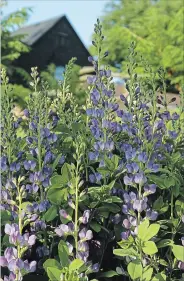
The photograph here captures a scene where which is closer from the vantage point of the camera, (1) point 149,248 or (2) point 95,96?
(1) point 149,248

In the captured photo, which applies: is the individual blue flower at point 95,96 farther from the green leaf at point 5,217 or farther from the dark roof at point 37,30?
the dark roof at point 37,30

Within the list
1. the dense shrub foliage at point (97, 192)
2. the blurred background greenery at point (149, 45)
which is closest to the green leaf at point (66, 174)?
the dense shrub foliage at point (97, 192)

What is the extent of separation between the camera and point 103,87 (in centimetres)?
150

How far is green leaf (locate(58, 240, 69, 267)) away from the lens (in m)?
1.13

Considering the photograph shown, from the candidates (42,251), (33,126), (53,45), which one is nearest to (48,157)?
(33,126)

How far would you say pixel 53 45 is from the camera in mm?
20469

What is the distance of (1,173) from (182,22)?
14955mm

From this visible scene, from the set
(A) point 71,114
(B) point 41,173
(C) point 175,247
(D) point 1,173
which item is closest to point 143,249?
(C) point 175,247

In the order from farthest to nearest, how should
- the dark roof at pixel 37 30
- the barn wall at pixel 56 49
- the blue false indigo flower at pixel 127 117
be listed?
the dark roof at pixel 37 30
the barn wall at pixel 56 49
the blue false indigo flower at pixel 127 117

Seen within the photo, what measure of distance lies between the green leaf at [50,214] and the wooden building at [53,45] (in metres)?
18.1

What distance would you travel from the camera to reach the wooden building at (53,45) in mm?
19562

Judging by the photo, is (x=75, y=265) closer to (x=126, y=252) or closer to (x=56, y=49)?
(x=126, y=252)

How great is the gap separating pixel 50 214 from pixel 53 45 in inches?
774

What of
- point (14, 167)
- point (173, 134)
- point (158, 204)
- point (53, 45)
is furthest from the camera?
point (53, 45)
